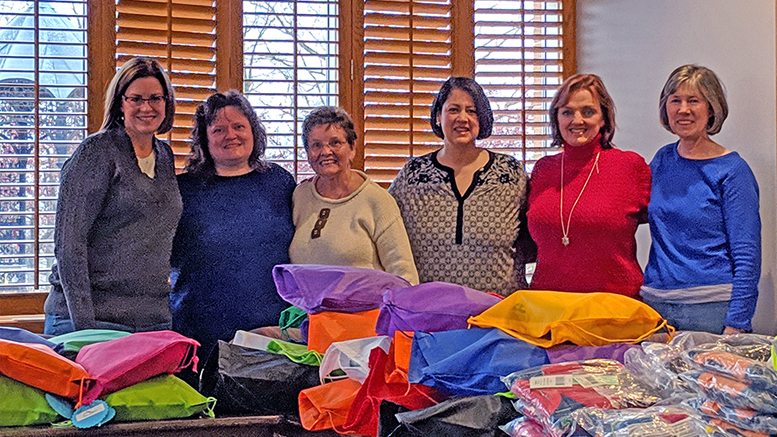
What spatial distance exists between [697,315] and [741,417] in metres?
1.23

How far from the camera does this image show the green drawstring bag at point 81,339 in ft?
6.50

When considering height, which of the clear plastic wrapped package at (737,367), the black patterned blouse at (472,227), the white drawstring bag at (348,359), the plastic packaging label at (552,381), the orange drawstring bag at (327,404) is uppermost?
the black patterned blouse at (472,227)

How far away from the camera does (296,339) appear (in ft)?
7.59

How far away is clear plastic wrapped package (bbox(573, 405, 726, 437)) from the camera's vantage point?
49.6 inches

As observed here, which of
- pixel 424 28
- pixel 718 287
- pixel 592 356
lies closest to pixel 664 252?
pixel 718 287

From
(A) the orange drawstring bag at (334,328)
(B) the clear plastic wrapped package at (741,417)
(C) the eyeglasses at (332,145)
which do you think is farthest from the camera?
(C) the eyeglasses at (332,145)

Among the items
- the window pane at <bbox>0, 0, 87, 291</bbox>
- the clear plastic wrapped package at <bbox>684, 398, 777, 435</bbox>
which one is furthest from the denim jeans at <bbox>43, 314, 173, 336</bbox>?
the clear plastic wrapped package at <bbox>684, 398, 777, 435</bbox>

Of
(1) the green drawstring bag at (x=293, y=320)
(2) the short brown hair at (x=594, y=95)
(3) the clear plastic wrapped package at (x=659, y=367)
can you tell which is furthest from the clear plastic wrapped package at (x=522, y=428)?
(2) the short brown hair at (x=594, y=95)

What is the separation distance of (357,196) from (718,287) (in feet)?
3.85

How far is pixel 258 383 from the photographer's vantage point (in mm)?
2006

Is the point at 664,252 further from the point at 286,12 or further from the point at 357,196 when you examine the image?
the point at 286,12

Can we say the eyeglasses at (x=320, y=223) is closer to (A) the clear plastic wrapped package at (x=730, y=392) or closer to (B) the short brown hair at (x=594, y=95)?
(B) the short brown hair at (x=594, y=95)

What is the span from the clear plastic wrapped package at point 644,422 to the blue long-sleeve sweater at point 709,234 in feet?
3.56

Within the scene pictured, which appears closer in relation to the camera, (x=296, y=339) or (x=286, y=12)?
(x=296, y=339)
